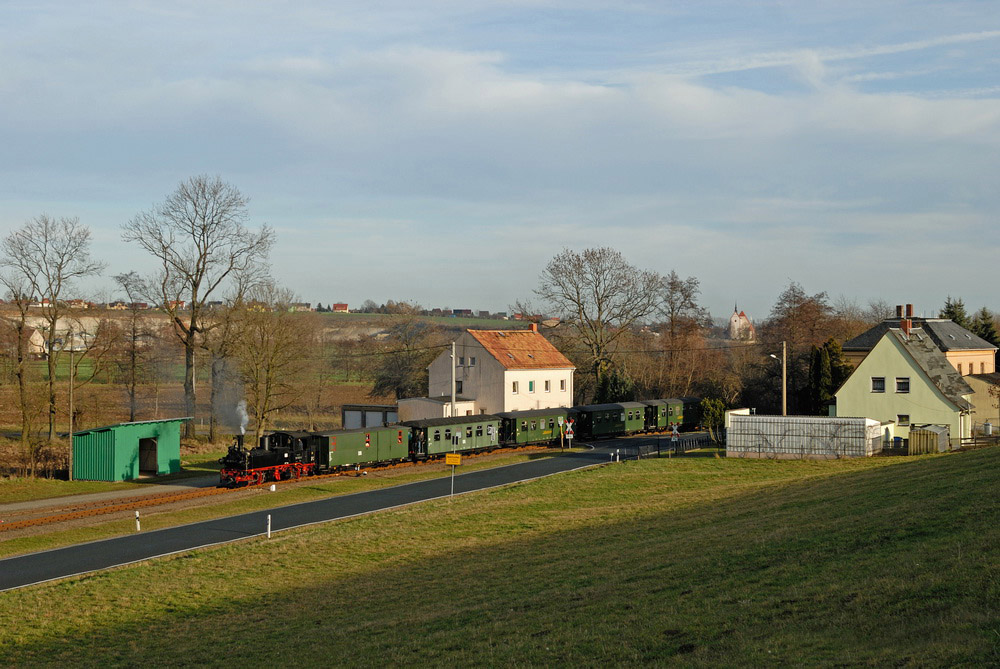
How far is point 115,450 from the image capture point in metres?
45.2

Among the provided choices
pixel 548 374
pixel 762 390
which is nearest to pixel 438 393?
pixel 548 374

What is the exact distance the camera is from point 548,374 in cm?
7556

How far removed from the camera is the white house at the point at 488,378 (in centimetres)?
6848

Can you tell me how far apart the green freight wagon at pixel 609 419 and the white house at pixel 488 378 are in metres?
7.20

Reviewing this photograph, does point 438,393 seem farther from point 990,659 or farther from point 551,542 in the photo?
point 990,659

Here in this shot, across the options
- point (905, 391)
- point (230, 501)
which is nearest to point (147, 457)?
point (230, 501)

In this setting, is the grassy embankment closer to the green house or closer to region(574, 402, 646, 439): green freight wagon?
region(574, 402, 646, 439): green freight wagon

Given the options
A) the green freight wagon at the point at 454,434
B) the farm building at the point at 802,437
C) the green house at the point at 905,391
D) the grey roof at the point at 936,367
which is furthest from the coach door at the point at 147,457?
the grey roof at the point at 936,367

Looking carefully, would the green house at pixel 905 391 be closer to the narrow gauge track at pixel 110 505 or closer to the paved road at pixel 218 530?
the paved road at pixel 218 530

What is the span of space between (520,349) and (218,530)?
148 ft

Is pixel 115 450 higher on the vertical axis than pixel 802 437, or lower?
lower

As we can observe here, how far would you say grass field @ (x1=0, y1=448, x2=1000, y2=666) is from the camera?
41.2 ft

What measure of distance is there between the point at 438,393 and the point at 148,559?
4605 cm

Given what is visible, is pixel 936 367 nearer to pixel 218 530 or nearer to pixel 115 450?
pixel 218 530
